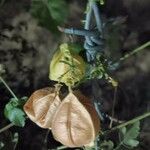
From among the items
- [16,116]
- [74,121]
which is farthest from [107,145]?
[74,121]

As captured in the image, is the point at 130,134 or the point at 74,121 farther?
the point at 130,134

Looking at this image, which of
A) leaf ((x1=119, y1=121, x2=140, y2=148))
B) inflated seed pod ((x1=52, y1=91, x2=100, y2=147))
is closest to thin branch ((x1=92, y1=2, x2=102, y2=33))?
inflated seed pod ((x1=52, y1=91, x2=100, y2=147))

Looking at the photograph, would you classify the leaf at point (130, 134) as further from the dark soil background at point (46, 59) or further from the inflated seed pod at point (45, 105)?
the dark soil background at point (46, 59)

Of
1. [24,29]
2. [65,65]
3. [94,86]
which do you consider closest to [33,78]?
[24,29]

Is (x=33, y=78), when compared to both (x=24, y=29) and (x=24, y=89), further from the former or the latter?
(x=24, y=29)

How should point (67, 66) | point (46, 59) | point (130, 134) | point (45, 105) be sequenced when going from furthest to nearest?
point (46, 59) < point (130, 134) < point (45, 105) < point (67, 66)

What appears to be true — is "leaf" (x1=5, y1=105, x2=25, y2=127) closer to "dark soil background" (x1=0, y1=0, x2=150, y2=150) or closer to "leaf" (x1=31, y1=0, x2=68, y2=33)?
"leaf" (x1=31, y1=0, x2=68, y2=33)

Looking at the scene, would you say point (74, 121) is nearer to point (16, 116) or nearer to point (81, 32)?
point (81, 32)

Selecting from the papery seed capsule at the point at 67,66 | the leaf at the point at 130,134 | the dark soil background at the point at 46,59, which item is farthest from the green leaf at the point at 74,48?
the dark soil background at the point at 46,59
